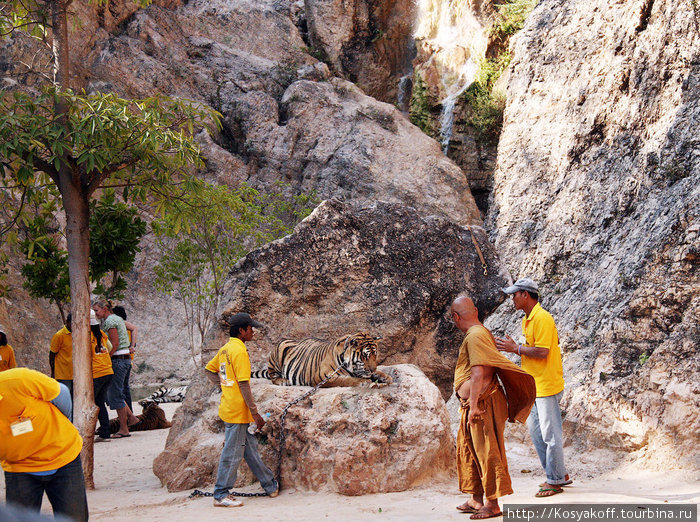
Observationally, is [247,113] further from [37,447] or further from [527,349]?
[37,447]

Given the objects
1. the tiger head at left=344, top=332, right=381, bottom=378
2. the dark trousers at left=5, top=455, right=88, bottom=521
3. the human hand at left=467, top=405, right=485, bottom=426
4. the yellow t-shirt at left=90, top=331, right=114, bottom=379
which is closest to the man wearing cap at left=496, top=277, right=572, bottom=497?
the human hand at left=467, top=405, right=485, bottom=426

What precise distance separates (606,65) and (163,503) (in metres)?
10.9

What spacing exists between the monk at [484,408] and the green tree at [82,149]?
4032 mm

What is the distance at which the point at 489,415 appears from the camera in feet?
16.5

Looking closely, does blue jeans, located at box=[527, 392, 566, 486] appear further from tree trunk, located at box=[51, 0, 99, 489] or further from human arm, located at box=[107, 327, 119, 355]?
human arm, located at box=[107, 327, 119, 355]

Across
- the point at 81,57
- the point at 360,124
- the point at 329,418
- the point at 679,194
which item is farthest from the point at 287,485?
the point at 81,57

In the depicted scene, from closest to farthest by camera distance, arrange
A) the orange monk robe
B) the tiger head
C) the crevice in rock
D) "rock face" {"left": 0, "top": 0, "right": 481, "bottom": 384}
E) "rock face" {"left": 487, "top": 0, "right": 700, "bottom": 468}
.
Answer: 1. the orange monk robe
2. the tiger head
3. "rock face" {"left": 487, "top": 0, "right": 700, "bottom": 468}
4. the crevice in rock
5. "rock face" {"left": 0, "top": 0, "right": 481, "bottom": 384}

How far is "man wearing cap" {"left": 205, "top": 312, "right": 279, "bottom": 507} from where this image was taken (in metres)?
6.04

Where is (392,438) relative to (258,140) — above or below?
below

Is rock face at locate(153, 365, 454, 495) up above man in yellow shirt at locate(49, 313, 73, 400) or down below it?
below

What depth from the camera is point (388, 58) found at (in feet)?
87.8

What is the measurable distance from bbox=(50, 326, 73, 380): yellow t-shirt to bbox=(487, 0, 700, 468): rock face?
6667 millimetres

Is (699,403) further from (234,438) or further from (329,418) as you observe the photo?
(234,438)

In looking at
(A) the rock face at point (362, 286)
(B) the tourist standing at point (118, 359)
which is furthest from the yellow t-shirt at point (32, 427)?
(B) the tourist standing at point (118, 359)
